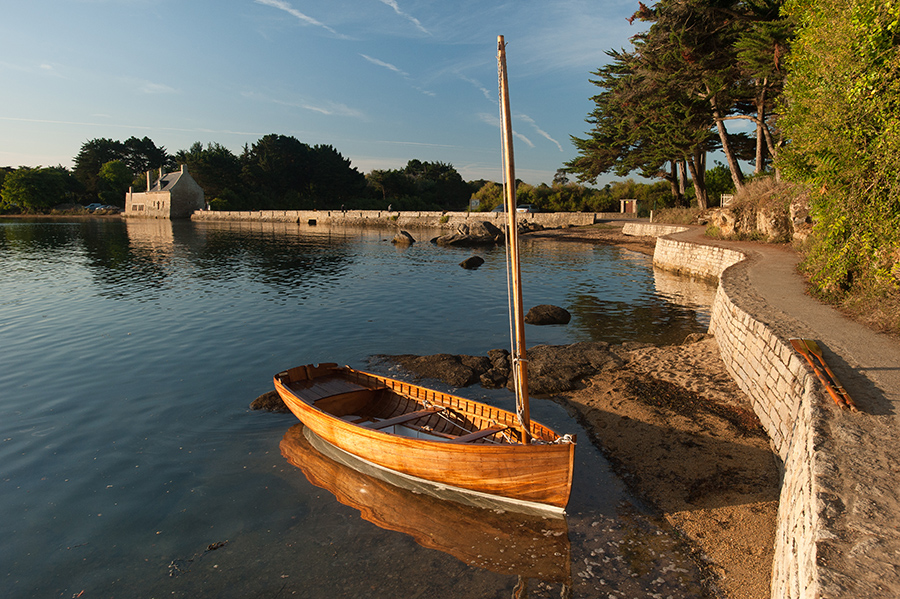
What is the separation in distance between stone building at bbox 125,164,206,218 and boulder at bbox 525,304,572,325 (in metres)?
92.2

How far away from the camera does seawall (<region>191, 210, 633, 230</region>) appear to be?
59906mm

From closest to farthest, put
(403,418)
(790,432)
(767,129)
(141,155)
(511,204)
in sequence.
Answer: (511,204), (790,432), (403,418), (767,129), (141,155)

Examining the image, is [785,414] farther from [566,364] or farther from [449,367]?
[449,367]

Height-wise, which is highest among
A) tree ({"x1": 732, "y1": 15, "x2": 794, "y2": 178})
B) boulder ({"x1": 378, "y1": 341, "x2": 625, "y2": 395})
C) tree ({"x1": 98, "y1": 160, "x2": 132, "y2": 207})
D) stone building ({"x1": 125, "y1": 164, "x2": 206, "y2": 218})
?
tree ({"x1": 98, "y1": 160, "x2": 132, "y2": 207})

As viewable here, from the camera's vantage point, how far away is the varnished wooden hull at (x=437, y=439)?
6.33 m

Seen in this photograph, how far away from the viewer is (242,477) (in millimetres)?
7875

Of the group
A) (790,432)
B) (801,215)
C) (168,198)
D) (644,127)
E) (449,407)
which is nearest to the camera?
(790,432)

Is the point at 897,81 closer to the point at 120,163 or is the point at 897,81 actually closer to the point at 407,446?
the point at 407,446

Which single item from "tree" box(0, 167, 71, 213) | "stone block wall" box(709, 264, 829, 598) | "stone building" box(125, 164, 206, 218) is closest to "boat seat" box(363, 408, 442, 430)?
"stone block wall" box(709, 264, 829, 598)

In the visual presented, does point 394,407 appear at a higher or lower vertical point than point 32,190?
lower

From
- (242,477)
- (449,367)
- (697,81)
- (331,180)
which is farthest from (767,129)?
(331,180)

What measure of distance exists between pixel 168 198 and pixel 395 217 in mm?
44586

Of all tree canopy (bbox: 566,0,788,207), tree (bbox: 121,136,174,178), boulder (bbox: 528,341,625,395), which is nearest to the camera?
boulder (bbox: 528,341,625,395)

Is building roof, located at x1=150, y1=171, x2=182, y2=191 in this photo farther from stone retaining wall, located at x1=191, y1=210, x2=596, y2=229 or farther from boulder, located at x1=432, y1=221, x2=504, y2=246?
boulder, located at x1=432, y1=221, x2=504, y2=246
